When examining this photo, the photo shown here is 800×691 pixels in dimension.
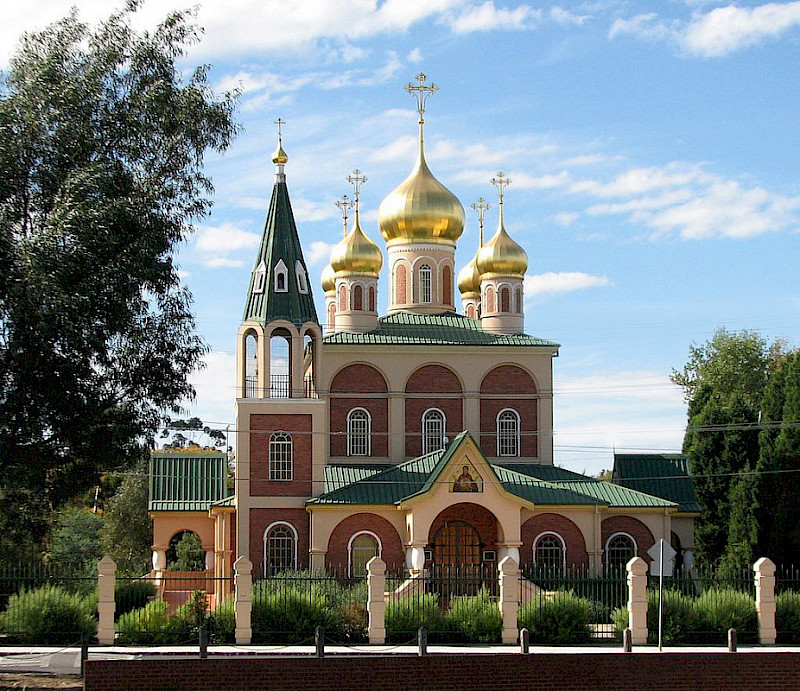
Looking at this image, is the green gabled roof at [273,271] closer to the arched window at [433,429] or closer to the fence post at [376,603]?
the arched window at [433,429]

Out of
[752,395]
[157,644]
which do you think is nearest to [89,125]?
[157,644]

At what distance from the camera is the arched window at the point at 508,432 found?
3934 centimetres

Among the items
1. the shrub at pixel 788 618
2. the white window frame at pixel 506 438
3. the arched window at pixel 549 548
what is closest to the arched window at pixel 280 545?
the arched window at pixel 549 548

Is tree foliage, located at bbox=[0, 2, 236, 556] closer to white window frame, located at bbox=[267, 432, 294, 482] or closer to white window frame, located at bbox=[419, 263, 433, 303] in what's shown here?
white window frame, located at bbox=[267, 432, 294, 482]

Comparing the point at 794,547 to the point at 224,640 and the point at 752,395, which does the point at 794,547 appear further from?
the point at 752,395

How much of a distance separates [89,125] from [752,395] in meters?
38.0

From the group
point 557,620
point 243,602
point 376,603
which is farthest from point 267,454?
point 557,620

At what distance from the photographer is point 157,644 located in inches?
957

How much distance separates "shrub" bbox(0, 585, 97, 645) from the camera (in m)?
24.4

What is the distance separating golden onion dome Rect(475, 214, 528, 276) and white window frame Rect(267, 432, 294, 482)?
888 cm

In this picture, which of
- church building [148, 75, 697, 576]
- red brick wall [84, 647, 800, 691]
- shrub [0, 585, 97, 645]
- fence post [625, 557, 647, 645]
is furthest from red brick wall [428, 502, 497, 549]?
red brick wall [84, 647, 800, 691]

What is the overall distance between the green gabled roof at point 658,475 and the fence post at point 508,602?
52.0 ft

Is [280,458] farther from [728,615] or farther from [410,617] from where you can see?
[728,615]

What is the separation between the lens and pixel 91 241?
20.8m
